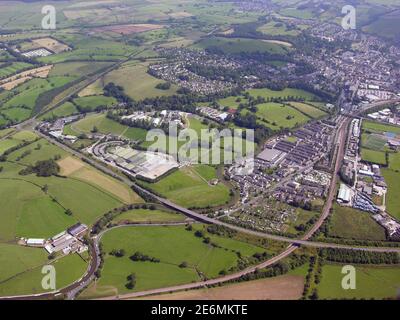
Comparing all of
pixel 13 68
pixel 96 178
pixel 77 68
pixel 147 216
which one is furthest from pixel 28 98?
pixel 147 216

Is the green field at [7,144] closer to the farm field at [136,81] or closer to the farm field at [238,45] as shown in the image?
the farm field at [136,81]

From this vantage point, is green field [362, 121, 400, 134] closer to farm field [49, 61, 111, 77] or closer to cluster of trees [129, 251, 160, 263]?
cluster of trees [129, 251, 160, 263]

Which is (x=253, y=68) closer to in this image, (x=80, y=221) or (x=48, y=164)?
(x=48, y=164)

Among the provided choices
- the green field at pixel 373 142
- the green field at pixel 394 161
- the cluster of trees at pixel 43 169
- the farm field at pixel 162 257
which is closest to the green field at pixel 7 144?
the cluster of trees at pixel 43 169

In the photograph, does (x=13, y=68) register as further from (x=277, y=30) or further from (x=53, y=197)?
(x=277, y=30)

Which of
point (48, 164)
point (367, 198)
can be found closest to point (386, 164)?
point (367, 198)
